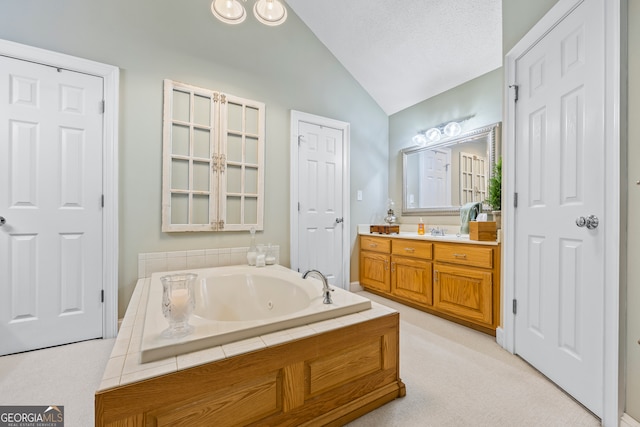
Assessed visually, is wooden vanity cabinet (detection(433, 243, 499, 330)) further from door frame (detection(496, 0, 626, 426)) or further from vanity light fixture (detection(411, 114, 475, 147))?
vanity light fixture (detection(411, 114, 475, 147))

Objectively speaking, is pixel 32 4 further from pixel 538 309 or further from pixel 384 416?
pixel 538 309

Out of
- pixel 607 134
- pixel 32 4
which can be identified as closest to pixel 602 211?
pixel 607 134

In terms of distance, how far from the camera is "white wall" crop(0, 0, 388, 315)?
2.05 meters

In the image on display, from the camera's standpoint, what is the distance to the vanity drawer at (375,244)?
3074 mm

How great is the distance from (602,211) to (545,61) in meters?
0.99

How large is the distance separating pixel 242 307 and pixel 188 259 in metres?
0.73

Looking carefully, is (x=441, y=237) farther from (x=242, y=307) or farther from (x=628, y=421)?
(x=242, y=307)

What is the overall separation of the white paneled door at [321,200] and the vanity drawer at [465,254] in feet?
3.81

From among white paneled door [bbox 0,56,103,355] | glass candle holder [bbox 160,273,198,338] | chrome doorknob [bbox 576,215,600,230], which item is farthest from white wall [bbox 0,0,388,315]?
chrome doorknob [bbox 576,215,600,230]

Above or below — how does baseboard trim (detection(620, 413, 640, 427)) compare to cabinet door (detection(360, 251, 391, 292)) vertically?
below

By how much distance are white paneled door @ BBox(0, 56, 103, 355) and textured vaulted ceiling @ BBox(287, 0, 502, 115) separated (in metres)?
2.32

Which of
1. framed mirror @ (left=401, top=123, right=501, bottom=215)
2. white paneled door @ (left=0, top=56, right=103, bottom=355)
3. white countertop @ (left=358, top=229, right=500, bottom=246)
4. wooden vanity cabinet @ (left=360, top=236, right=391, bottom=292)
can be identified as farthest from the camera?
wooden vanity cabinet @ (left=360, top=236, right=391, bottom=292)

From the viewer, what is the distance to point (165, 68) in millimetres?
2334

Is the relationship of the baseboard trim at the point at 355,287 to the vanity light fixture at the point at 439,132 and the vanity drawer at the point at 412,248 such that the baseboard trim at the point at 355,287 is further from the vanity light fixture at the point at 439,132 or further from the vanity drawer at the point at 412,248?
the vanity light fixture at the point at 439,132
